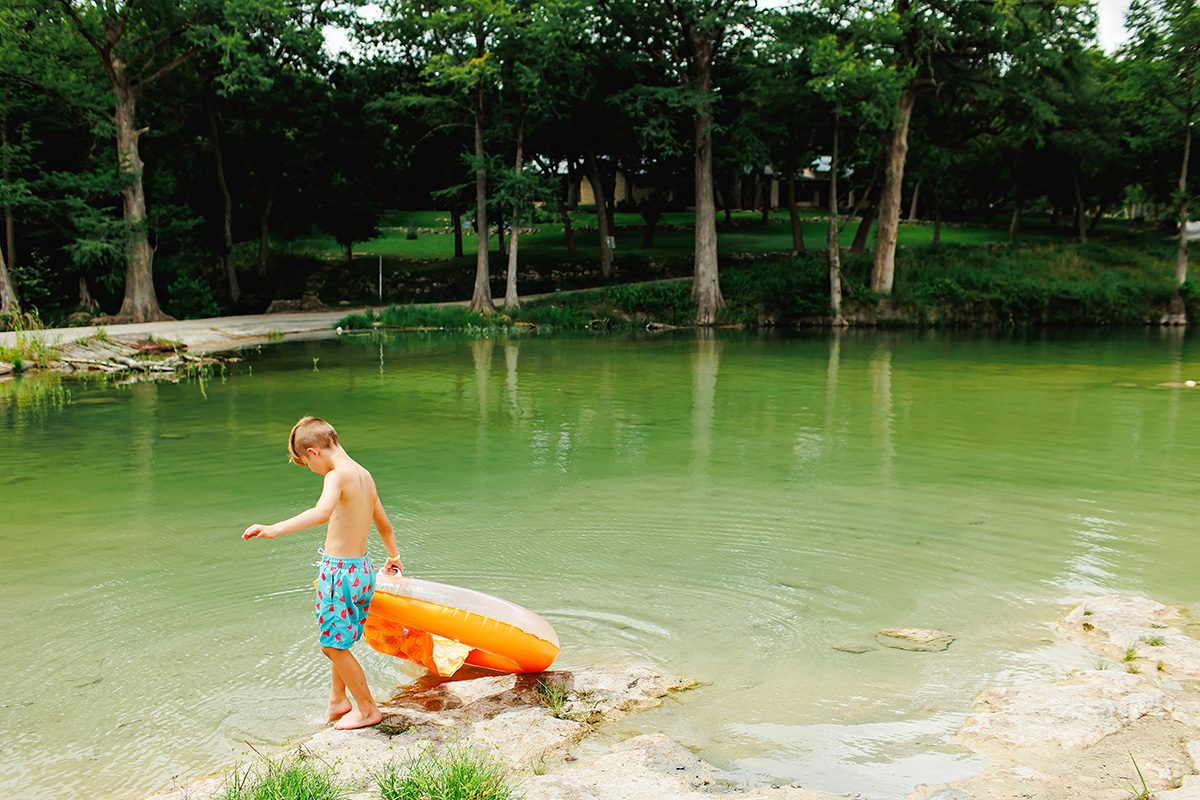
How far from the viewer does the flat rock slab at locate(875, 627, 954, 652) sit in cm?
609

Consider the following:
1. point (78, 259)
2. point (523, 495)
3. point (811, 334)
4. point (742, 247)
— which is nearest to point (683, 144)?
point (811, 334)

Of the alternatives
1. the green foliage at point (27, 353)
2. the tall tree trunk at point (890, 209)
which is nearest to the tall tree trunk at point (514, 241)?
the tall tree trunk at point (890, 209)

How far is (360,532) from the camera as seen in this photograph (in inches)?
197

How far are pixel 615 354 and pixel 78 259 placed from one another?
17.1m

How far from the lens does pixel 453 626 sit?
5289mm

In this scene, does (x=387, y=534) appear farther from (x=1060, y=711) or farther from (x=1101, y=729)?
(x=1101, y=729)

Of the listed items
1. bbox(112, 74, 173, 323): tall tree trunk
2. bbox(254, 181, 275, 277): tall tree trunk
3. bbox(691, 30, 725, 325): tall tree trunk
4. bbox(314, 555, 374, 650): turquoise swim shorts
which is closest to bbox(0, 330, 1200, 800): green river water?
bbox(314, 555, 374, 650): turquoise swim shorts

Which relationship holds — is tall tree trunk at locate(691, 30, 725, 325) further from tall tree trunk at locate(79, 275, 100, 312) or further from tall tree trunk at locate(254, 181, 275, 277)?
tall tree trunk at locate(79, 275, 100, 312)

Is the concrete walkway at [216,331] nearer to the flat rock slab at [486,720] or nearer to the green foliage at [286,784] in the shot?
the flat rock slab at [486,720]

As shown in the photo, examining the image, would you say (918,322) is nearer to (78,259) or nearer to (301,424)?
(78,259)

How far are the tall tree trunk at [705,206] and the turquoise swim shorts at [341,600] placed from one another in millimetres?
30667

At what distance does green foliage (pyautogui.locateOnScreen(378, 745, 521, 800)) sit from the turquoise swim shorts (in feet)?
2.93

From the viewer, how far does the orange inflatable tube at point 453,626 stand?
17.2 ft

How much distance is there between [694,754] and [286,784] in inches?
69.4
